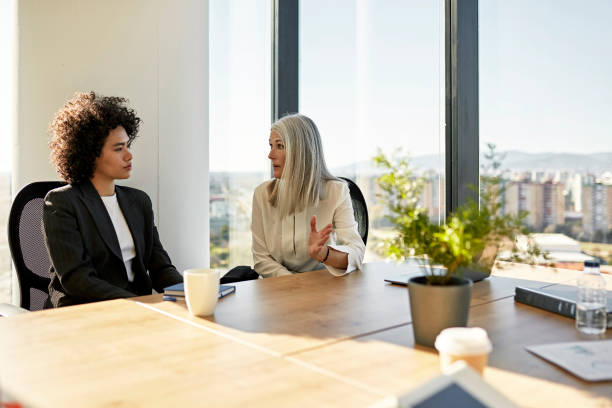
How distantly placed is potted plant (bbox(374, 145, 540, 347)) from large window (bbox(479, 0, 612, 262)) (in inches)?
78.9

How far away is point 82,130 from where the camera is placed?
2299mm

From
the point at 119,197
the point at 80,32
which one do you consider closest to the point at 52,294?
the point at 119,197

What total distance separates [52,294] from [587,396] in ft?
6.04

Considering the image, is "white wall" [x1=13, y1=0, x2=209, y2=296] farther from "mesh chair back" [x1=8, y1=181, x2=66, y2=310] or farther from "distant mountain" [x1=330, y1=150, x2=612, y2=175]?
Answer: "distant mountain" [x1=330, y1=150, x2=612, y2=175]

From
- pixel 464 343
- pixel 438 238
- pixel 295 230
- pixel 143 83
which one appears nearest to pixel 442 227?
pixel 438 238

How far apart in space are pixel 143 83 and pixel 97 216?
873 millimetres

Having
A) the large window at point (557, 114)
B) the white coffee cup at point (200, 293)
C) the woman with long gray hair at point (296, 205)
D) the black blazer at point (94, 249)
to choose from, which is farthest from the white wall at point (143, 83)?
the large window at point (557, 114)

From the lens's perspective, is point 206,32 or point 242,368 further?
point 206,32

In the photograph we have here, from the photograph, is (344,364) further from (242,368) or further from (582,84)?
(582,84)

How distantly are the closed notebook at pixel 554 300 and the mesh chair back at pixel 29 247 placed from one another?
1722 millimetres

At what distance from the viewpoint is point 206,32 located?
2920 mm

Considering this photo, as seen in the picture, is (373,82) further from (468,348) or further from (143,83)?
(468,348)

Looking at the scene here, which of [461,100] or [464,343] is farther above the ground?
[461,100]

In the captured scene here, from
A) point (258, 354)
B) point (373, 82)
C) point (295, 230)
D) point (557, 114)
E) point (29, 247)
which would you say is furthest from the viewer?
point (373, 82)
